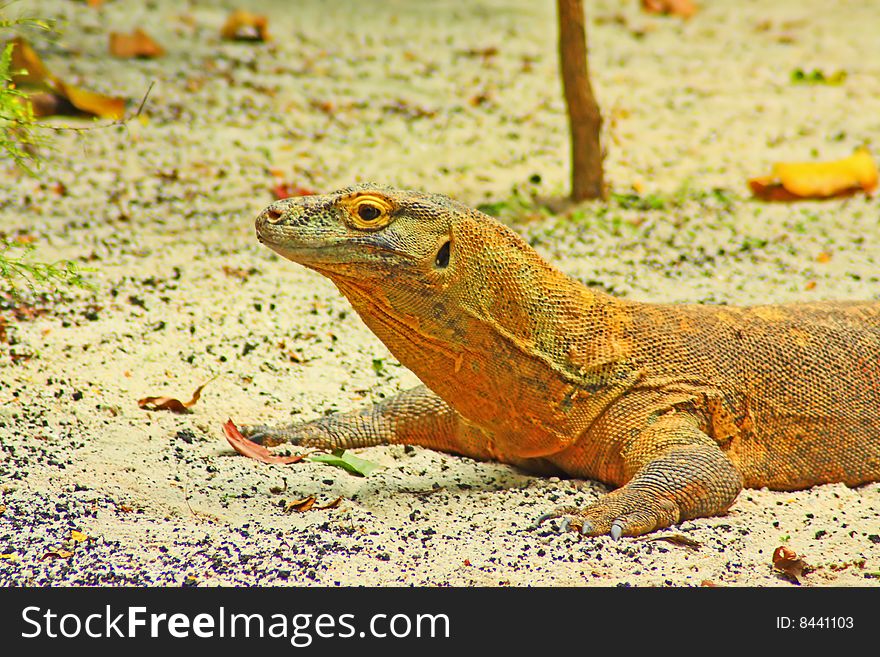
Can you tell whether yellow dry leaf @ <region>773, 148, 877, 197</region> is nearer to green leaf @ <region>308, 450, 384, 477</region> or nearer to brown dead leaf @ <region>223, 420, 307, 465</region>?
green leaf @ <region>308, 450, 384, 477</region>

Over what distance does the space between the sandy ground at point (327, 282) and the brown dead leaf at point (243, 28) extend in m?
0.14

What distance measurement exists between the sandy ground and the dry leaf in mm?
150

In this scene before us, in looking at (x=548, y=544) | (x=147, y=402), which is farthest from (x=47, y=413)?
(x=548, y=544)

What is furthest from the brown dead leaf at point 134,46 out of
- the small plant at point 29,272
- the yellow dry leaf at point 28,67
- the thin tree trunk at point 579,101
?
the thin tree trunk at point 579,101

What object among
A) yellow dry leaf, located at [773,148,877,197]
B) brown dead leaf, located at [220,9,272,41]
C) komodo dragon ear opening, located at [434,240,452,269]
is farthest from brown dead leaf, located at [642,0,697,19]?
komodo dragon ear opening, located at [434,240,452,269]

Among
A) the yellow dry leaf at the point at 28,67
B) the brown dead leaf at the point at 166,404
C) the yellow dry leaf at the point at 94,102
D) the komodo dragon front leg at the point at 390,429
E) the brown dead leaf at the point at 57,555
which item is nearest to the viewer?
the brown dead leaf at the point at 57,555

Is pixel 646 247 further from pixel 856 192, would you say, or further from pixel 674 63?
pixel 674 63

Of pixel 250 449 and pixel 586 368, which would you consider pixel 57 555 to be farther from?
pixel 586 368

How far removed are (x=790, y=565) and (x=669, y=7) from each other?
10.7 meters

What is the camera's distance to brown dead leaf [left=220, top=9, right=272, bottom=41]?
37.5 ft

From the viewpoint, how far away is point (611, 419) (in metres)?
4.59

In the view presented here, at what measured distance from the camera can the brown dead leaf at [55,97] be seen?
870 centimetres

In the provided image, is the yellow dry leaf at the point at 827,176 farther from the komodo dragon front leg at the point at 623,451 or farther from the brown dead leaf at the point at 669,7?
the brown dead leaf at the point at 669,7

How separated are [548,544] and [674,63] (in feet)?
28.3
